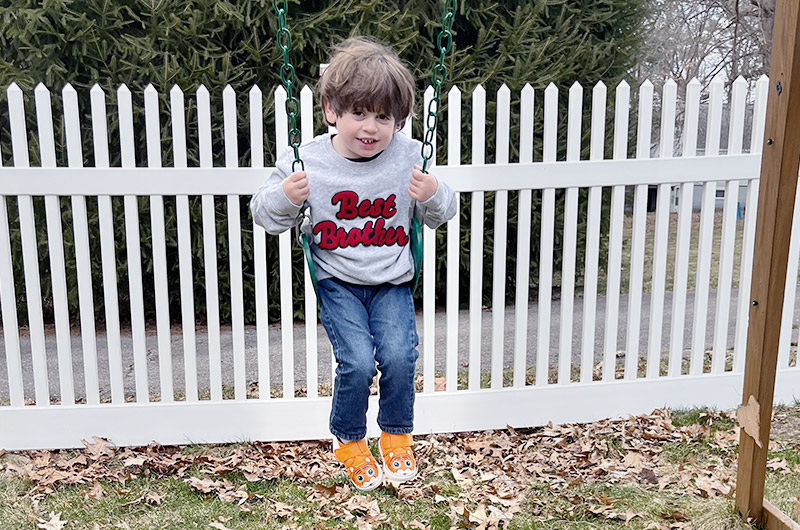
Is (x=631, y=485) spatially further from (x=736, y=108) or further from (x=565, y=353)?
(x=736, y=108)

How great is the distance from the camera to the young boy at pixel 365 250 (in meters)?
2.54

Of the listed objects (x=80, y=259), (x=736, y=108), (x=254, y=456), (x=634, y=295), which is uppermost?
(x=736, y=108)

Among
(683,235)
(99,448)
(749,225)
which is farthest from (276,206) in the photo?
(749,225)

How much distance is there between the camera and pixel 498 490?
3795mm

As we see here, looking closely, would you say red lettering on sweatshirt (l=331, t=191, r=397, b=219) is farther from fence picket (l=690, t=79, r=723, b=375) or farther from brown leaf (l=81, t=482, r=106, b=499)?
fence picket (l=690, t=79, r=723, b=375)

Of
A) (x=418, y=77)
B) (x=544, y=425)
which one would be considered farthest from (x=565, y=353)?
→ (x=418, y=77)

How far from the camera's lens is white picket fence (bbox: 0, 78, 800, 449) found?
4.14 meters

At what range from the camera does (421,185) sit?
251 cm

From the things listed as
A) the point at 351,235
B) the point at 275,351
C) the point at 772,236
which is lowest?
the point at 275,351

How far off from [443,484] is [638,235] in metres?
1.96

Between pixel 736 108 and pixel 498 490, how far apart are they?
2.69 meters

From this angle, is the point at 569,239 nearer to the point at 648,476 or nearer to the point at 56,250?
the point at 648,476

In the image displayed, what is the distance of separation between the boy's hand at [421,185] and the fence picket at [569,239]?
2094 mm

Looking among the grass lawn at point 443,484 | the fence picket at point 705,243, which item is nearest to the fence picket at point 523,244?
the grass lawn at point 443,484
